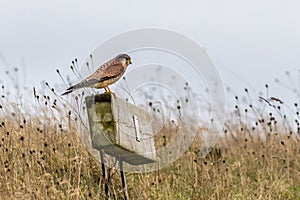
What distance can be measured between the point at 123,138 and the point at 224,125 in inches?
→ 181

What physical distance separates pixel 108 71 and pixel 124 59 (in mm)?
234

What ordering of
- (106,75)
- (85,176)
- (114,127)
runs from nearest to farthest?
(114,127)
(106,75)
(85,176)

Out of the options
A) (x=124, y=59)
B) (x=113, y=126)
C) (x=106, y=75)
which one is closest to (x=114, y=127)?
(x=113, y=126)

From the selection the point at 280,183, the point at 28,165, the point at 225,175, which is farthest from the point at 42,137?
the point at 280,183

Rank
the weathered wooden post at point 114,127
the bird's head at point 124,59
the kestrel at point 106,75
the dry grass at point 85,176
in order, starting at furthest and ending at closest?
1. the dry grass at point 85,176
2. the bird's head at point 124,59
3. the kestrel at point 106,75
4. the weathered wooden post at point 114,127

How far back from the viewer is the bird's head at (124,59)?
677 centimetres

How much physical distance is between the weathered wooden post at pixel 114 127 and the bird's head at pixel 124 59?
0.38m

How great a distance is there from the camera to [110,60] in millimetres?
6816

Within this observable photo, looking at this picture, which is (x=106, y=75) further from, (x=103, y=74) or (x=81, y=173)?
(x=81, y=173)

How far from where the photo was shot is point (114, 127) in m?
6.50

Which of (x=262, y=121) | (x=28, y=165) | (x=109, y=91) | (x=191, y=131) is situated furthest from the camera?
(x=262, y=121)

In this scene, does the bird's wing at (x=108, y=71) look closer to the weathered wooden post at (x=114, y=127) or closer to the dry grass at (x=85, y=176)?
the weathered wooden post at (x=114, y=127)

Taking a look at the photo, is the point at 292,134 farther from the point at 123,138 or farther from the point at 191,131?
the point at 123,138

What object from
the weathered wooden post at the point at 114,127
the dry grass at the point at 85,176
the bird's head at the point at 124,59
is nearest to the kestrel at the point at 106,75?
the bird's head at the point at 124,59
